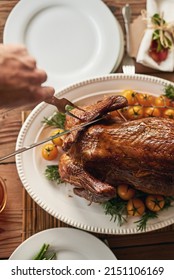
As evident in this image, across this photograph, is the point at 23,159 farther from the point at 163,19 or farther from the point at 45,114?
the point at 163,19

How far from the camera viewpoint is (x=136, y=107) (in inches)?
58.6

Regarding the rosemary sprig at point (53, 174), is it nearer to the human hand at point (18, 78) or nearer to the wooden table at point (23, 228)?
the wooden table at point (23, 228)

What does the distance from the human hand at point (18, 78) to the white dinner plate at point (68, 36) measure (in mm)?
438

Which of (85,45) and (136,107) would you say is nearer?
(136,107)

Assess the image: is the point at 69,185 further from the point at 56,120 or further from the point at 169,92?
the point at 169,92

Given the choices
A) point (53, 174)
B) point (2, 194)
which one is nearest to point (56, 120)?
point (53, 174)

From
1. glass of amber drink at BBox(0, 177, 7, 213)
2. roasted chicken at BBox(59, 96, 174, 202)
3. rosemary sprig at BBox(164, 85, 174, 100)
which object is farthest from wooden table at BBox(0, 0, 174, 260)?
rosemary sprig at BBox(164, 85, 174, 100)

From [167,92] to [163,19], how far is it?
0.26 m

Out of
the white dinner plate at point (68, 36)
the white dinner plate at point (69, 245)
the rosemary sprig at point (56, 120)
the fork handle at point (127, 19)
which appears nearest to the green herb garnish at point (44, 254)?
the white dinner plate at point (69, 245)

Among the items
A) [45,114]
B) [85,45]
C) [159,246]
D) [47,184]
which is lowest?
[159,246]

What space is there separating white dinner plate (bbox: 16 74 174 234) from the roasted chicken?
116mm

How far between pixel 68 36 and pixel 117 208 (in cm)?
60

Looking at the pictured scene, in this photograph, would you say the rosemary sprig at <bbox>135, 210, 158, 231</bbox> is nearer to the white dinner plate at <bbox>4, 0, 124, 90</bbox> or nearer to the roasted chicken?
the roasted chicken
